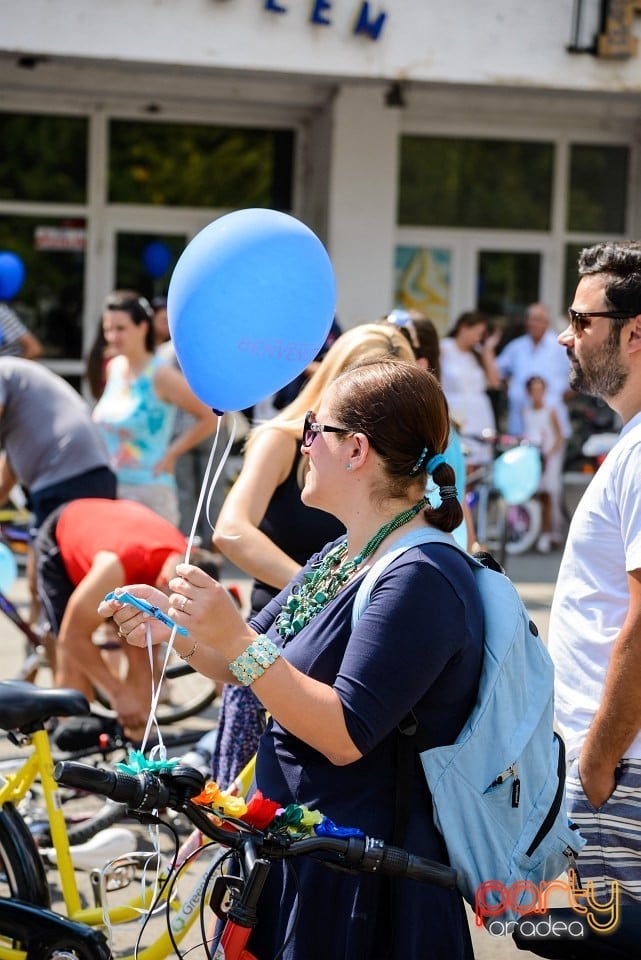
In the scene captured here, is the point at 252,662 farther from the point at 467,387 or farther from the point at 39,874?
the point at 467,387

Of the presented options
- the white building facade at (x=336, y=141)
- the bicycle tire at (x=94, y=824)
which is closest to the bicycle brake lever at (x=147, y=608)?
the bicycle tire at (x=94, y=824)

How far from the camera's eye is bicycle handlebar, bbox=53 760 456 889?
2.18 meters

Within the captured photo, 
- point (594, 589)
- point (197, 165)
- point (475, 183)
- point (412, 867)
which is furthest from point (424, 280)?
point (412, 867)

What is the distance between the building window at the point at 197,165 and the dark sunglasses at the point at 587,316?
10.5 meters

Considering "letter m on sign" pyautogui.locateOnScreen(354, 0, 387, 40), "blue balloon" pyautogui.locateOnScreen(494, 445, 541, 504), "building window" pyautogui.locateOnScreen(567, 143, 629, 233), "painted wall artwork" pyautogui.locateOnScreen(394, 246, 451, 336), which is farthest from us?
"building window" pyautogui.locateOnScreen(567, 143, 629, 233)

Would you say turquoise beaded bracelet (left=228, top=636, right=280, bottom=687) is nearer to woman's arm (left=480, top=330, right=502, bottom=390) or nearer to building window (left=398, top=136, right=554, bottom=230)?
woman's arm (left=480, top=330, right=502, bottom=390)

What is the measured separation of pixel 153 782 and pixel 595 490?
50.9 inches

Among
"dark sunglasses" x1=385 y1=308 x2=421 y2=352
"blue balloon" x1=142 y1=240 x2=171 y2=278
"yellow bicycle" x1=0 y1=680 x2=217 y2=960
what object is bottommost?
"yellow bicycle" x1=0 y1=680 x2=217 y2=960

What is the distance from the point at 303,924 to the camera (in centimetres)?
240

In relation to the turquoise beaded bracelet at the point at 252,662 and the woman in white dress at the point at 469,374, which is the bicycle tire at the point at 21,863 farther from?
the woman in white dress at the point at 469,374

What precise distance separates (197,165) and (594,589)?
10934 mm

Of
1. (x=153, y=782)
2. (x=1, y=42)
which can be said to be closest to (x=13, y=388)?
(x=153, y=782)

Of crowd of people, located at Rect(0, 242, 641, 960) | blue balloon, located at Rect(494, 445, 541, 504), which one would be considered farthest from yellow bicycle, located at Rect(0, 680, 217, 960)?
blue balloon, located at Rect(494, 445, 541, 504)

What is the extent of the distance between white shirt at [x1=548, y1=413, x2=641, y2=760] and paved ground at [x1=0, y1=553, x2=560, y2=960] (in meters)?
1.58
